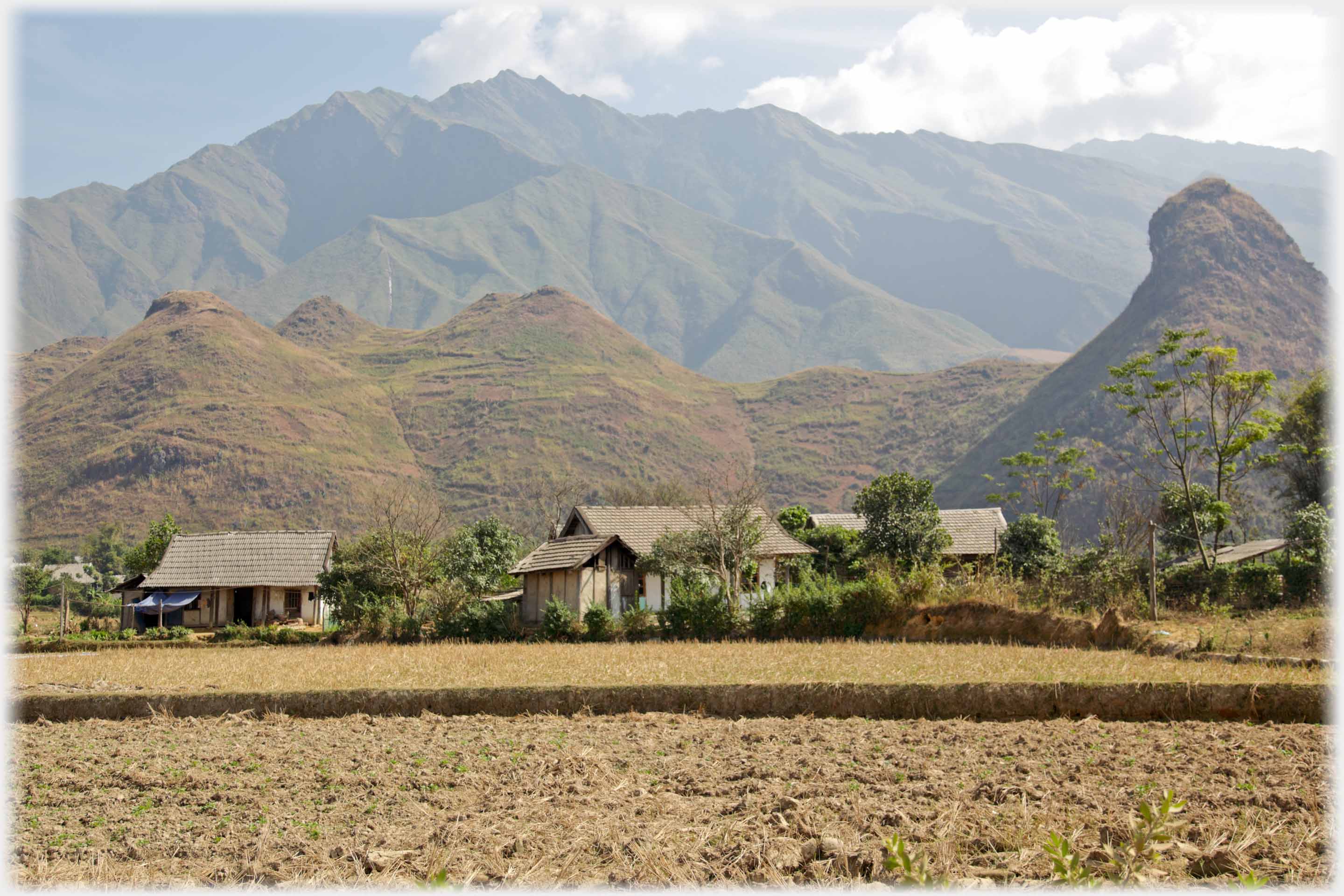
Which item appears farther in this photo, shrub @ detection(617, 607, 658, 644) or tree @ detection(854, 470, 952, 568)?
tree @ detection(854, 470, 952, 568)

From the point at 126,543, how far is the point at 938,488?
94.5m

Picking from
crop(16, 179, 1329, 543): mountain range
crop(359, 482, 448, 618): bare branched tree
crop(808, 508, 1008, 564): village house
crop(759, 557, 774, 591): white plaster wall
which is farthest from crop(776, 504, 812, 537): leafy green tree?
crop(16, 179, 1329, 543): mountain range

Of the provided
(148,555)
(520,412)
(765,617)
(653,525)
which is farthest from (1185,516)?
(520,412)

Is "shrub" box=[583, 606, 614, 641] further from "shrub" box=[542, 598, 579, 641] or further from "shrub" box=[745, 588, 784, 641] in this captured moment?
"shrub" box=[745, 588, 784, 641]

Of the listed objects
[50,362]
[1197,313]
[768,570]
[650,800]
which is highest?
[50,362]

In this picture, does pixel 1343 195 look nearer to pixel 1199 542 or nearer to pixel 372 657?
pixel 372 657

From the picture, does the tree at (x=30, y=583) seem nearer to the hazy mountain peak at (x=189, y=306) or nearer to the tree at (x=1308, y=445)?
the tree at (x=1308, y=445)

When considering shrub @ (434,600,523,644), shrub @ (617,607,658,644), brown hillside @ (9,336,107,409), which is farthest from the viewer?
brown hillside @ (9,336,107,409)

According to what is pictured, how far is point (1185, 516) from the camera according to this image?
138ft

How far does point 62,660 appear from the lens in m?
26.9

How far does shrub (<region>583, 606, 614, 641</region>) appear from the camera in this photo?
28609mm

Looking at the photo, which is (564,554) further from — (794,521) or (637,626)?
(794,521)

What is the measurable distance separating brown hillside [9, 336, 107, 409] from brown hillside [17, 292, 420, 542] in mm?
21875

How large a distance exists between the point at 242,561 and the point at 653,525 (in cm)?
2296
